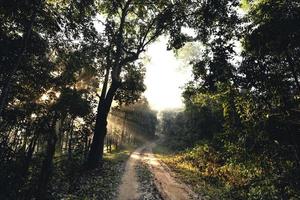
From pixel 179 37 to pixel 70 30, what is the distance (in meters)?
9.73

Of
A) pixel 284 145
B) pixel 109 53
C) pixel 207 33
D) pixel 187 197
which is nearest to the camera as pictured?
pixel 284 145

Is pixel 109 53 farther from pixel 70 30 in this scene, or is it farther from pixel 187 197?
pixel 187 197

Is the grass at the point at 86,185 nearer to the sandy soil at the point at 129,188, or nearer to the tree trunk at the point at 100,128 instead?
the sandy soil at the point at 129,188

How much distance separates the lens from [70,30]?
13.2m

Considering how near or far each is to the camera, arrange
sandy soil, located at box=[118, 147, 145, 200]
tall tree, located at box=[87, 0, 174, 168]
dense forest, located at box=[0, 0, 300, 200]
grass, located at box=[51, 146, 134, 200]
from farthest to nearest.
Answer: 1. tall tree, located at box=[87, 0, 174, 168]
2. sandy soil, located at box=[118, 147, 145, 200]
3. grass, located at box=[51, 146, 134, 200]
4. dense forest, located at box=[0, 0, 300, 200]

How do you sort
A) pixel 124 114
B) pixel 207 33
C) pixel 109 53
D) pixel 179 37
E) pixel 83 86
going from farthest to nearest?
pixel 124 114 → pixel 83 86 → pixel 109 53 → pixel 179 37 → pixel 207 33

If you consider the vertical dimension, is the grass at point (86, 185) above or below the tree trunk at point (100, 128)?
below

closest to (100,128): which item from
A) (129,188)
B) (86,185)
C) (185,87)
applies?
(86,185)

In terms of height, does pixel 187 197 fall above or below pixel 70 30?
below

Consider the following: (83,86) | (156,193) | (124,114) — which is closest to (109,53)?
(83,86)

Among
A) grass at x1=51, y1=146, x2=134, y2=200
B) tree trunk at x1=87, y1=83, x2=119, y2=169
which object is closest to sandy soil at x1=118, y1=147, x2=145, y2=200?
grass at x1=51, y1=146, x2=134, y2=200

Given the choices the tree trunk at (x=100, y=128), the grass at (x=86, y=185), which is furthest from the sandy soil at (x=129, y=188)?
the tree trunk at (x=100, y=128)

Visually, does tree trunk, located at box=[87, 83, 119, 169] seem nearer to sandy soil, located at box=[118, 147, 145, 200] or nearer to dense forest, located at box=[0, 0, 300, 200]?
dense forest, located at box=[0, 0, 300, 200]

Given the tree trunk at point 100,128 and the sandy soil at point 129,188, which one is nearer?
the sandy soil at point 129,188
